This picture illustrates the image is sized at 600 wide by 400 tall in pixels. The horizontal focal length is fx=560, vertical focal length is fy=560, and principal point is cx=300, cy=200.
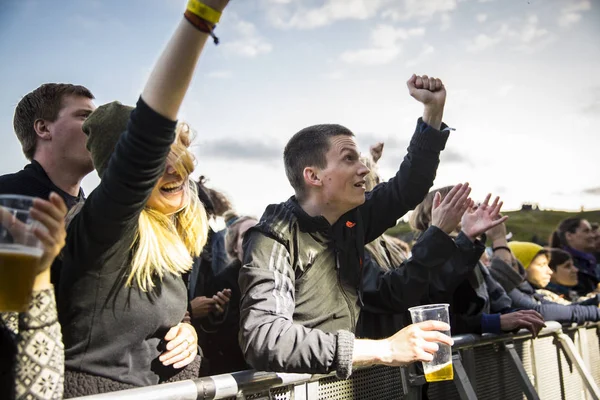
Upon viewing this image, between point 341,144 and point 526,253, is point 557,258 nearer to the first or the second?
point 526,253

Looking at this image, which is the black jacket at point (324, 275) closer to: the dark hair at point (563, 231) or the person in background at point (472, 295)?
the person in background at point (472, 295)

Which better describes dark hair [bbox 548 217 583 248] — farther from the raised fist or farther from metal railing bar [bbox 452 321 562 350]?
the raised fist

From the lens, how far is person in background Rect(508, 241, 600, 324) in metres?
4.76

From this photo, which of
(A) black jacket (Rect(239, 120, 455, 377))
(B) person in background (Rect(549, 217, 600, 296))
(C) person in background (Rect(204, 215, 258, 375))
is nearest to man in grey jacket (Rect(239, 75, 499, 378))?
(A) black jacket (Rect(239, 120, 455, 377))

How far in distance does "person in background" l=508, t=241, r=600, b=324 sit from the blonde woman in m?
3.59

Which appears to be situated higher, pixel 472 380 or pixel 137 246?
pixel 137 246

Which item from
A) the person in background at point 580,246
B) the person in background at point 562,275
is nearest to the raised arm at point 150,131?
the person in background at point 562,275

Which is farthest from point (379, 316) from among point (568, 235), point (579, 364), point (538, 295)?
point (568, 235)

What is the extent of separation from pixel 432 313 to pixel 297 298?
0.57m

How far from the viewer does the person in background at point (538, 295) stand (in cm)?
476

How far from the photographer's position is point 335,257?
8.39ft

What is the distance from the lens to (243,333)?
206cm

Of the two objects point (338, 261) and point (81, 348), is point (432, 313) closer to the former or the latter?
point (338, 261)

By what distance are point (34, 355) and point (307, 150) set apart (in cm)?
199
